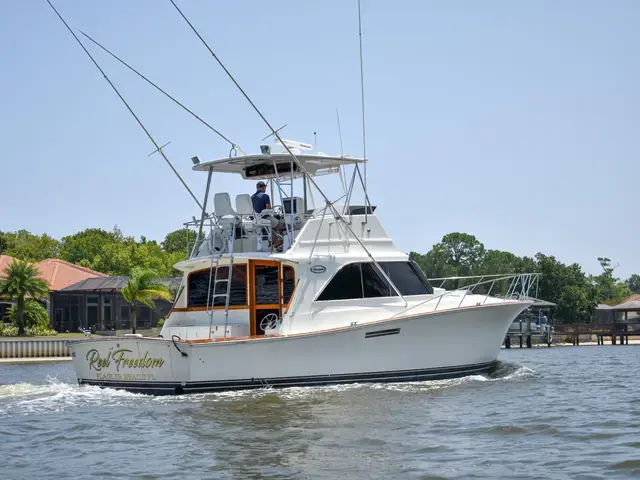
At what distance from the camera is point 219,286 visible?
1884cm

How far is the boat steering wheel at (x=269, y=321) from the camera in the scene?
18.2 metres

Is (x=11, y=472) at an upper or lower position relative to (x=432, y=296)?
lower

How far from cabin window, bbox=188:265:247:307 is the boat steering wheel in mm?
522

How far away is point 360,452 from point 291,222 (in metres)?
8.03

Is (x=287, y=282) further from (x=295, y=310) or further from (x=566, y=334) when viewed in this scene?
(x=566, y=334)

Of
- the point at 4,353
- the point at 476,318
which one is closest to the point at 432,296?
the point at 476,318

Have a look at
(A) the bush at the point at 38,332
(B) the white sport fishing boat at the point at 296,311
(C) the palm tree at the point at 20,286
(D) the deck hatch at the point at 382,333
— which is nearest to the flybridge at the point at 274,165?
(B) the white sport fishing boat at the point at 296,311

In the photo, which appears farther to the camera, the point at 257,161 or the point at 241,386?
the point at 257,161

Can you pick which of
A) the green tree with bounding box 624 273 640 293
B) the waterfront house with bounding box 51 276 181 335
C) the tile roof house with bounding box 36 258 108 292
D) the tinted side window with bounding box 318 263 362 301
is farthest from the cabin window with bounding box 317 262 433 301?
the green tree with bounding box 624 273 640 293

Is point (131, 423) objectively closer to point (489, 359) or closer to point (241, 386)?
point (241, 386)

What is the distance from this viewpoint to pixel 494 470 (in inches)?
406

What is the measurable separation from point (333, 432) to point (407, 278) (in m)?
7.03

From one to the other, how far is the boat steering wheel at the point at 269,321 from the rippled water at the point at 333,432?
162 cm

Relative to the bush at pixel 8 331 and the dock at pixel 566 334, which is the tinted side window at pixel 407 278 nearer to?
the dock at pixel 566 334
